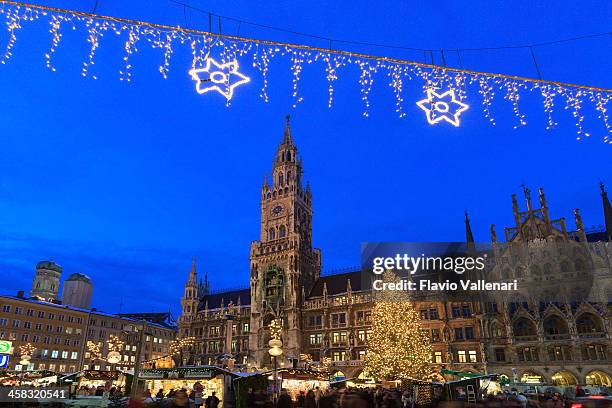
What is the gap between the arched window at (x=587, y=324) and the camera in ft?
133

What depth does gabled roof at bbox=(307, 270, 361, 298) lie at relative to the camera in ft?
192

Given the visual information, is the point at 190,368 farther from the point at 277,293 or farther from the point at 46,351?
the point at 46,351

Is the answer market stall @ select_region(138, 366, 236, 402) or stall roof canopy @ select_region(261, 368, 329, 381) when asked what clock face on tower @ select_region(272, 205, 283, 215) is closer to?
stall roof canopy @ select_region(261, 368, 329, 381)

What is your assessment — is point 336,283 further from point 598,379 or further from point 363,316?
point 598,379

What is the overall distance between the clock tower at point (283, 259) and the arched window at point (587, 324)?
32759 millimetres

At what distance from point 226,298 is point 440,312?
37.6 metres

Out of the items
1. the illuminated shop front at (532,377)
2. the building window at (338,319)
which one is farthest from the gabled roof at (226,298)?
the illuminated shop front at (532,377)

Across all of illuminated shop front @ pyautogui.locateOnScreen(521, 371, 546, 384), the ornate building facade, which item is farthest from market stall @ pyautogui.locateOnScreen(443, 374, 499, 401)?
illuminated shop front @ pyautogui.locateOnScreen(521, 371, 546, 384)

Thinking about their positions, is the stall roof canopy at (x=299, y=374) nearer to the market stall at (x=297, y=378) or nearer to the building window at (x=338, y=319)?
the market stall at (x=297, y=378)

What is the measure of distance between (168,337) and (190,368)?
8740 centimetres

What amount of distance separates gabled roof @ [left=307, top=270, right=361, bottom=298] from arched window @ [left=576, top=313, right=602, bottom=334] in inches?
1003

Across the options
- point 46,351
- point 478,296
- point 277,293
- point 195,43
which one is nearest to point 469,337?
point 478,296

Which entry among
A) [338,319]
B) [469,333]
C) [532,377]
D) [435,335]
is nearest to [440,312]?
[435,335]

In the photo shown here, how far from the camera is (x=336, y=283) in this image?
6041 cm
